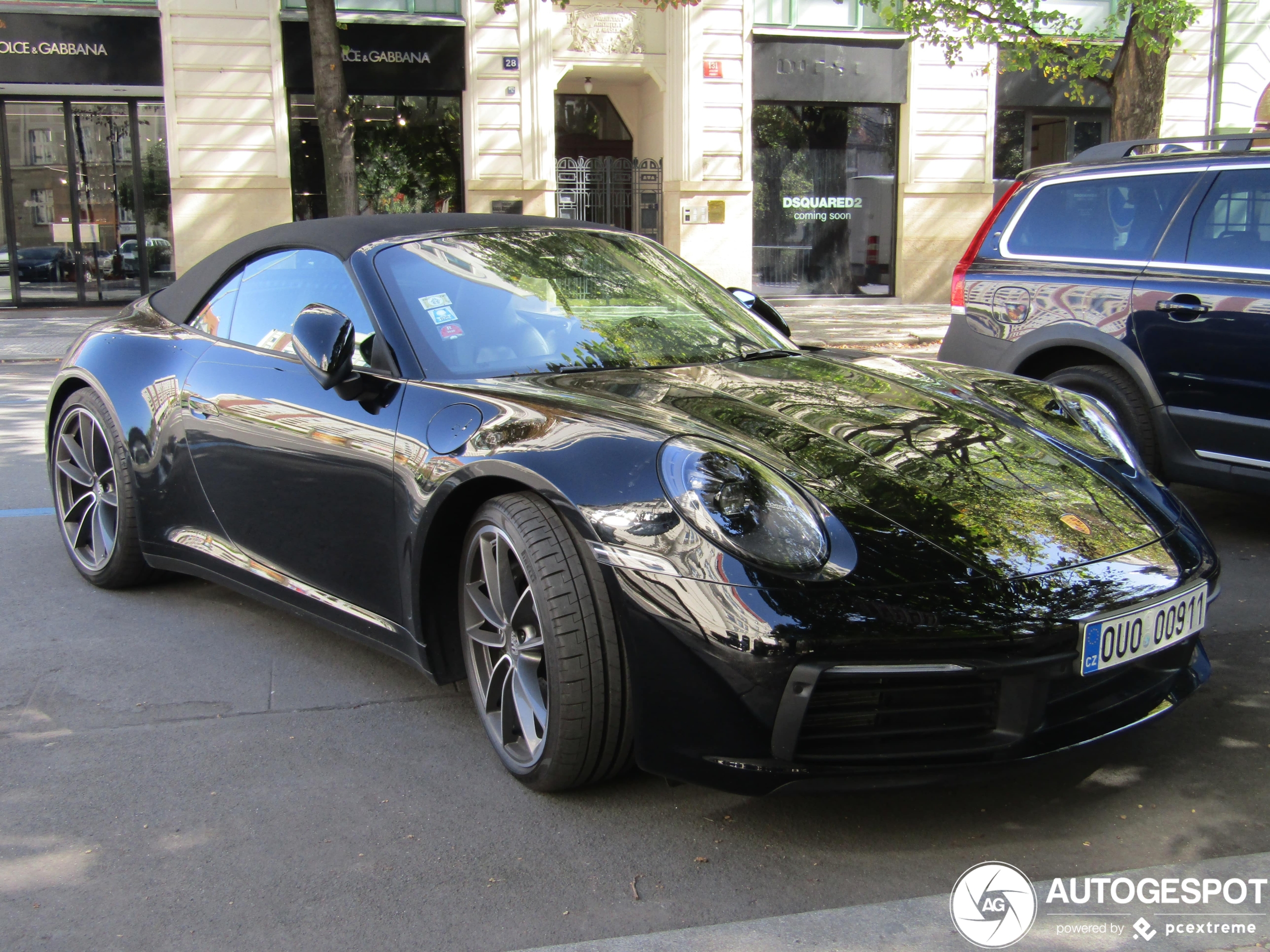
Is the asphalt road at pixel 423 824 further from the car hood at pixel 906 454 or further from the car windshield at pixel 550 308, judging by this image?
the car windshield at pixel 550 308

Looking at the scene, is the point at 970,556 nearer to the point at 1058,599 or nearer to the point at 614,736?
the point at 1058,599

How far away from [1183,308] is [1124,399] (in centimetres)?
46

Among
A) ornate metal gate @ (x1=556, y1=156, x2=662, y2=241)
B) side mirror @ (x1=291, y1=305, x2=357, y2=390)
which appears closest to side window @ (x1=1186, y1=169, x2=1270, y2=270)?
side mirror @ (x1=291, y1=305, x2=357, y2=390)

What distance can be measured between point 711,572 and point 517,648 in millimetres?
665

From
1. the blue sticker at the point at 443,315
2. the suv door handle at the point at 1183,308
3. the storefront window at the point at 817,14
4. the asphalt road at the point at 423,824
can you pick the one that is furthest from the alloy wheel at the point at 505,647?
the storefront window at the point at 817,14

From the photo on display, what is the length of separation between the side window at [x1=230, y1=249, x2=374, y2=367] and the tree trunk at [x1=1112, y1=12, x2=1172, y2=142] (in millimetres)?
11356

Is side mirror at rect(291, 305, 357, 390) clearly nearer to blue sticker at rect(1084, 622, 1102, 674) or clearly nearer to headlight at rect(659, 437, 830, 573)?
headlight at rect(659, 437, 830, 573)

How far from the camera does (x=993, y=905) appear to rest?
8.00 ft

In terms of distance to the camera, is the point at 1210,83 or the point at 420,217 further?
the point at 1210,83

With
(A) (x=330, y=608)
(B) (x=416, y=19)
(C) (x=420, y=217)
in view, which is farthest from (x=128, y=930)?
(B) (x=416, y=19)

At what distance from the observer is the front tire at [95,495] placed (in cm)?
444

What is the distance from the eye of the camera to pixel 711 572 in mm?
2514

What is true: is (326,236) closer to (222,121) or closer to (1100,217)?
(1100,217)

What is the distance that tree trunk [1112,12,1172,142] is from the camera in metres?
13.0
